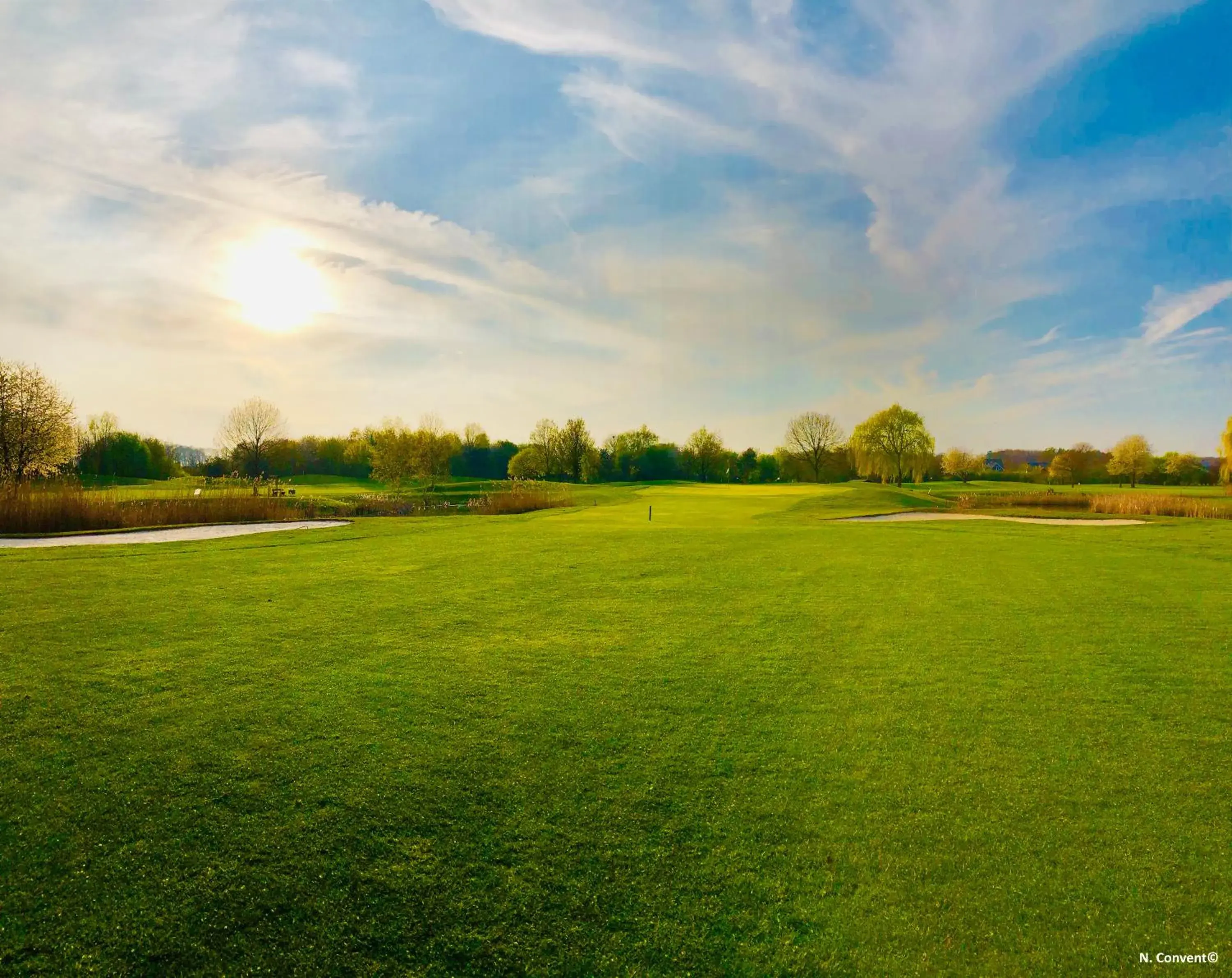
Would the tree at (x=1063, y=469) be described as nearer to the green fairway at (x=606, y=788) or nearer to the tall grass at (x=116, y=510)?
the green fairway at (x=606, y=788)

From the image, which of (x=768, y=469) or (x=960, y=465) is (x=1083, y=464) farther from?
(x=768, y=469)

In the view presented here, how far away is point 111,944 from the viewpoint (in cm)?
289

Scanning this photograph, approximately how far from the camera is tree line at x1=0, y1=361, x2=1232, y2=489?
105 feet

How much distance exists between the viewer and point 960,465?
83062 mm

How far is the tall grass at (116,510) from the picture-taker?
17766mm

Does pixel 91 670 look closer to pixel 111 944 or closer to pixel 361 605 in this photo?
pixel 361 605

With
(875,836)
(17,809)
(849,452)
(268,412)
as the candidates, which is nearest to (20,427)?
(268,412)

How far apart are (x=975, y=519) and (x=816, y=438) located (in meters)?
58.6

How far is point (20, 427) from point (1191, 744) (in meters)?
42.0

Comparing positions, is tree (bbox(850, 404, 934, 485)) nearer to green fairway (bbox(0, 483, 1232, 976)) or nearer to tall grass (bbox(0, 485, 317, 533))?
tall grass (bbox(0, 485, 317, 533))

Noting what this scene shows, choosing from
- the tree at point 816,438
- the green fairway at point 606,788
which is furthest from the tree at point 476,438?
the green fairway at point 606,788

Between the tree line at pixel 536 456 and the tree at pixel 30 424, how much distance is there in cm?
5

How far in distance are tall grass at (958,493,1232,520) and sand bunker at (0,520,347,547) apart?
3281 cm

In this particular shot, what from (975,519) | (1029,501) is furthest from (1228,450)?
(975,519)
